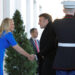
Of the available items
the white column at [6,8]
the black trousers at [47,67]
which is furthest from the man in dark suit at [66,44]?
the white column at [6,8]

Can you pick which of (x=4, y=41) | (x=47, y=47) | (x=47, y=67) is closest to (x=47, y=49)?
(x=47, y=47)

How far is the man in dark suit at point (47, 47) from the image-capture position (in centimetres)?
472

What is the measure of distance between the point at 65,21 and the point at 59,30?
0.44 ft

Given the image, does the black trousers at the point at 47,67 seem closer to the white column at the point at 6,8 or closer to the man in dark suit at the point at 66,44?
the man in dark suit at the point at 66,44

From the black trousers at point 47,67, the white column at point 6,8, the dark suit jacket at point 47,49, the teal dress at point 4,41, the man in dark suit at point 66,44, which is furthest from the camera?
the white column at point 6,8

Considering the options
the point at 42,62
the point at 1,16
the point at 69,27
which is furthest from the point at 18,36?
the point at 69,27

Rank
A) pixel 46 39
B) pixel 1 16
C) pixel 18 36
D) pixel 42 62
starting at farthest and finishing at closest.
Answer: pixel 1 16, pixel 18 36, pixel 42 62, pixel 46 39

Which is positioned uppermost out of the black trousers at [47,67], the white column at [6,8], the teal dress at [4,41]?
the white column at [6,8]

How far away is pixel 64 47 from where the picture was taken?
3.98 metres

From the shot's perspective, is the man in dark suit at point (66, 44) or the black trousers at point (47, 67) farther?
the black trousers at point (47, 67)

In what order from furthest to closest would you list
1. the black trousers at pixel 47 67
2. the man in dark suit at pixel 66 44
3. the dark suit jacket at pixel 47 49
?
the black trousers at pixel 47 67
the dark suit jacket at pixel 47 49
the man in dark suit at pixel 66 44

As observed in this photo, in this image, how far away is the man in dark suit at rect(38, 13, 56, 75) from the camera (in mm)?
4723

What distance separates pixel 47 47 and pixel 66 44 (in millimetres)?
746

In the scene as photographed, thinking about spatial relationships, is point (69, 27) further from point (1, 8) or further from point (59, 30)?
point (1, 8)
